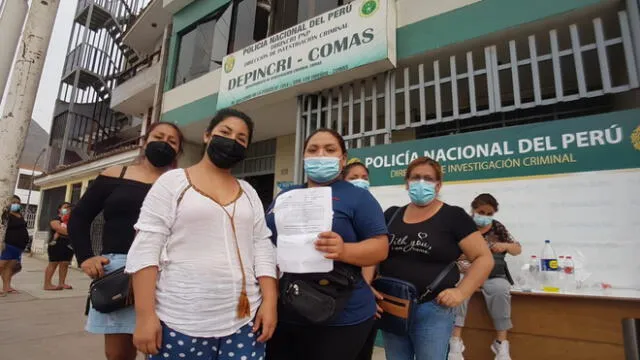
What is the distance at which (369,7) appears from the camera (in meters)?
4.73

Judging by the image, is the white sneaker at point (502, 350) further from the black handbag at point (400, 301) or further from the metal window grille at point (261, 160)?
the metal window grille at point (261, 160)

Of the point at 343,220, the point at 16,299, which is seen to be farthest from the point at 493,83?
the point at 16,299

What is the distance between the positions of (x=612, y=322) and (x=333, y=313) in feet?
9.15

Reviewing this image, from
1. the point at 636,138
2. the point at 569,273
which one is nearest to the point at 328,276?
the point at 569,273

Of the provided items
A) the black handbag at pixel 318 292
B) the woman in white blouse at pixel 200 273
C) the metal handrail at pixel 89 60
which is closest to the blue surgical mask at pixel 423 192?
the black handbag at pixel 318 292

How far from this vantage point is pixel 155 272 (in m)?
1.23

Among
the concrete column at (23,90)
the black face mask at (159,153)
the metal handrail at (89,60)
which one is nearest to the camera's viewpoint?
the black face mask at (159,153)

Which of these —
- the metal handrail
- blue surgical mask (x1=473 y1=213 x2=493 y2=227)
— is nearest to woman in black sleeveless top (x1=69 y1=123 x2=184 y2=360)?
blue surgical mask (x1=473 y1=213 x2=493 y2=227)

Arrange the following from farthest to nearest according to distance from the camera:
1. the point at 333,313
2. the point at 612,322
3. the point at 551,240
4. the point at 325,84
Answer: the point at 325,84 < the point at 551,240 < the point at 612,322 < the point at 333,313

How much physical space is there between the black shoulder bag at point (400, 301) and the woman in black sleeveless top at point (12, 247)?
683 centimetres

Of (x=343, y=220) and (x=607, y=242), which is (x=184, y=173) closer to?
(x=343, y=220)

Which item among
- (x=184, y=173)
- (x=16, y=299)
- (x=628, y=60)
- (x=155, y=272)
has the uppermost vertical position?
(x=628, y=60)

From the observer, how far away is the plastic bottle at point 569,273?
3090 millimetres

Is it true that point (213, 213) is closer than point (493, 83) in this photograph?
Yes
